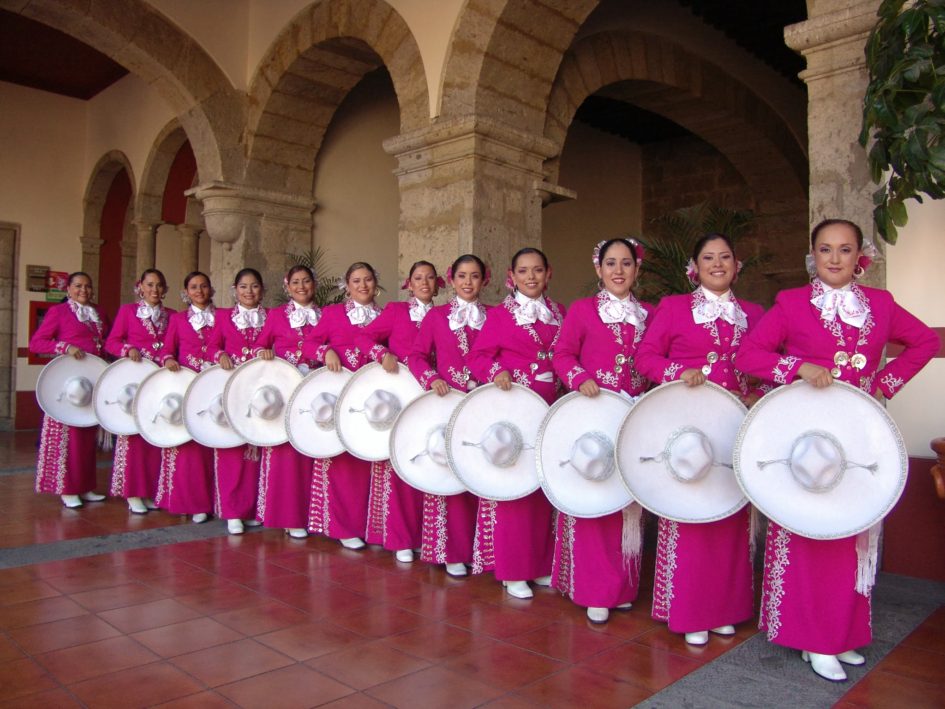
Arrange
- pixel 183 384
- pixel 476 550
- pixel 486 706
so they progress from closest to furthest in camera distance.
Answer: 1. pixel 486 706
2. pixel 476 550
3. pixel 183 384

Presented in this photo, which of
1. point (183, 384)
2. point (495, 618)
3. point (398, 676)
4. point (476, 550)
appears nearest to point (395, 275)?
point (183, 384)

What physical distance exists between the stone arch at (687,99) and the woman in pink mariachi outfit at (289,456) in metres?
2.39

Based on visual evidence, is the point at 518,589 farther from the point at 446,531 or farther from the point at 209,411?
the point at 209,411

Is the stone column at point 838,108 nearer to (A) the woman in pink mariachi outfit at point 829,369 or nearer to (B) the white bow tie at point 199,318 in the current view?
(A) the woman in pink mariachi outfit at point 829,369

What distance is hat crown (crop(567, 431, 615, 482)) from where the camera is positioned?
3090mm

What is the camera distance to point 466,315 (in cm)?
404

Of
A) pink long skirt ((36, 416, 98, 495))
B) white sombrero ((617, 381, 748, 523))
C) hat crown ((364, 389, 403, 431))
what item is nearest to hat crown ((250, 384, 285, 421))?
hat crown ((364, 389, 403, 431))

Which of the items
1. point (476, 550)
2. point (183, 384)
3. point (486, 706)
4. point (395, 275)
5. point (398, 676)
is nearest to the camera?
point (486, 706)

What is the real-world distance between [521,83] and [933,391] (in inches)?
140

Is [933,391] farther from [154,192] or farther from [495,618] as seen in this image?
[154,192]

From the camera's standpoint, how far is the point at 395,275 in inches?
337

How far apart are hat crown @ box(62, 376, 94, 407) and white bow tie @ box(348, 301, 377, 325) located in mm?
2160

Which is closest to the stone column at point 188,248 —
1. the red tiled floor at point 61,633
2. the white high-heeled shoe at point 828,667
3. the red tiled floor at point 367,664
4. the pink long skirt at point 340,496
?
the pink long skirt at point 340,496

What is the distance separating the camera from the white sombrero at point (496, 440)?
3.42 meters
